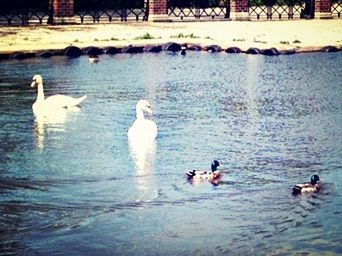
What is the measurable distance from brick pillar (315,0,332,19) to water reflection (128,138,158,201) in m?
35.4

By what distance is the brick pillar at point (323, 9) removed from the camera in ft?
167

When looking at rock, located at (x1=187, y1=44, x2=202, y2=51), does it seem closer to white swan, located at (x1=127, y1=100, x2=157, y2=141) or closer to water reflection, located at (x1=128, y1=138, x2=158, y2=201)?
white swan, located at (x1=127, y1=100, x2=157, y2=141)

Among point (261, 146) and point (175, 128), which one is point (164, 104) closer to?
point (175, 128)

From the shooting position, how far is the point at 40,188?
13539 millimetres

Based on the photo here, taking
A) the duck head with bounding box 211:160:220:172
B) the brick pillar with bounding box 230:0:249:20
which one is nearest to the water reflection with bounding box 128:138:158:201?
the duck head with bounding box 211:160:220:172

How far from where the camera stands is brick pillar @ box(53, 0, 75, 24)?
45.7 metres

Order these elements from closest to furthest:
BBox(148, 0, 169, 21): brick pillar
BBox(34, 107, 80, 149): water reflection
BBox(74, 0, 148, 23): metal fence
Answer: BBox(34, 107, 80, 149): water reflection < BBox(148, 0, 169, 21): brick pillar < BBox(74, 0, 148, 23): metal fence

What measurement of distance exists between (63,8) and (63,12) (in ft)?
0.64

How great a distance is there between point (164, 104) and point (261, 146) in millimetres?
5476

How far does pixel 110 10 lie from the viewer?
5284cm

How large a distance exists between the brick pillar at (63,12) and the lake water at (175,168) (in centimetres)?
1965

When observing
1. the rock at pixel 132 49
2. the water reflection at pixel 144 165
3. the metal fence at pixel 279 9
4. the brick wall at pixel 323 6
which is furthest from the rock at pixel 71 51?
the brick wall at pixel 323 6

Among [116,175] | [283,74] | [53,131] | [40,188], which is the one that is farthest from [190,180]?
[283,74]

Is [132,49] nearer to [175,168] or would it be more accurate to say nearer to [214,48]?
[214,48]
